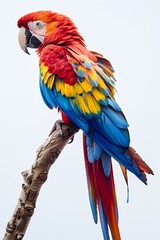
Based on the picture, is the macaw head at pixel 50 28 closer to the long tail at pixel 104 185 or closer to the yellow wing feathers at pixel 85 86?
the yellow wing feathers at pixel 85 86

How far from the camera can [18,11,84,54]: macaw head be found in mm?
1007

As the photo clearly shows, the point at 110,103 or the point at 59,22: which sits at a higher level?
the point at 59,22

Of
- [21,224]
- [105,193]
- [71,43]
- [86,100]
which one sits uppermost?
[71,43]

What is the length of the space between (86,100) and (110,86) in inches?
3.0

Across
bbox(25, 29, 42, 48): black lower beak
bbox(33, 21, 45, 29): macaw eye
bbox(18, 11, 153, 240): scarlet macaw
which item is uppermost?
bbox(33, 21, 45, 29): macaw eye

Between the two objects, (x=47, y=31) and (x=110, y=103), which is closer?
(x=110, y=103)

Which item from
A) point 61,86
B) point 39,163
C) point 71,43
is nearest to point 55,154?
point 39,163

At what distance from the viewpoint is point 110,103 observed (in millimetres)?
915

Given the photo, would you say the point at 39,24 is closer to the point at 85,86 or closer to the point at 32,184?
the point at 85,86

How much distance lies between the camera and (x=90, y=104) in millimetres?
912

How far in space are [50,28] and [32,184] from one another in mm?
341

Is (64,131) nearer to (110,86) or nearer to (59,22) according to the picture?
(110,86)

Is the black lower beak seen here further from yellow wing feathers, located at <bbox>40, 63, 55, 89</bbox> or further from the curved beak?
yellow wing feathers, located at <bbox>40, 63, 55, 89</bbox>

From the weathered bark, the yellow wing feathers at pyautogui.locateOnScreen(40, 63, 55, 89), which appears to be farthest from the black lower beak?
the weathered bark
